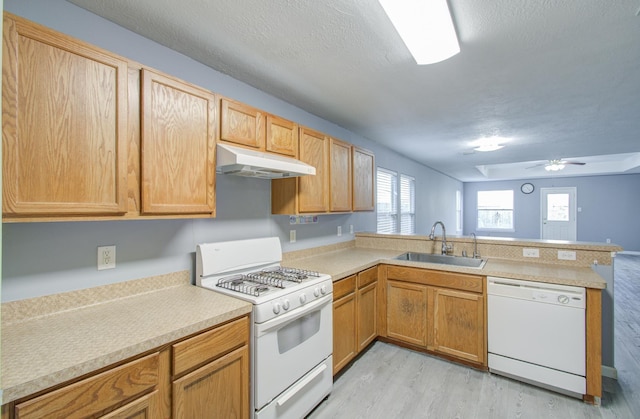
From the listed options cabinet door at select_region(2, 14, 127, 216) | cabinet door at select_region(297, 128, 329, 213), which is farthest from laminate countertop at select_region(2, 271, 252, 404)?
cabinet door at select_region(297, 128, 329, 213)

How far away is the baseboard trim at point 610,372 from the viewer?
7.70ft

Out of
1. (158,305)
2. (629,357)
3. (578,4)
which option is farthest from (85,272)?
(629,357)

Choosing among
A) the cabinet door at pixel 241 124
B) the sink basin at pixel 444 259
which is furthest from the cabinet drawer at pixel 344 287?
the cabinet door at pixel 241 124

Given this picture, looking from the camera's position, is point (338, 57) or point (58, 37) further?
point (338, 57)

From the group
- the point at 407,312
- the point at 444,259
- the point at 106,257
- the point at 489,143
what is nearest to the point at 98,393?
the point at 106,257

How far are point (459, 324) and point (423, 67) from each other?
2115 millimetres

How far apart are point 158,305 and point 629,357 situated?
392cm

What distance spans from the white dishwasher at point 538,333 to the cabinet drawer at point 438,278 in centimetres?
11

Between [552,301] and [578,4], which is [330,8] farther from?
[552,301]

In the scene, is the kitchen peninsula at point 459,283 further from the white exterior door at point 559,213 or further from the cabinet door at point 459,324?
the white exterior door at point 559,213

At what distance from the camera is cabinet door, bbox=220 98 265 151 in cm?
197

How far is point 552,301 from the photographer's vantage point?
7.30 ft

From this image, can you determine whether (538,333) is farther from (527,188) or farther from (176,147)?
(527,188)

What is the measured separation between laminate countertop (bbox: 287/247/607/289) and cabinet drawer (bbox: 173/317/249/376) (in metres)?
0.87
